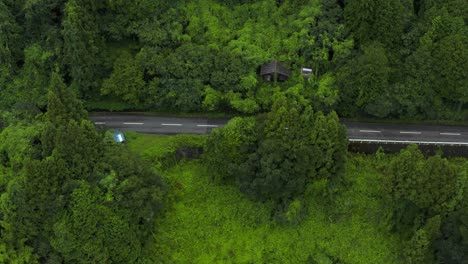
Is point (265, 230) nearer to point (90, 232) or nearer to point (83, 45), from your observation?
point (90, 232)

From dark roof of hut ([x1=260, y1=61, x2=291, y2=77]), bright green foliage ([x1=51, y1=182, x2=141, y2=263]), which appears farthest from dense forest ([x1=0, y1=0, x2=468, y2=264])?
dark roof of hut ([x1=260, y1=61, x2=291, y2=77])

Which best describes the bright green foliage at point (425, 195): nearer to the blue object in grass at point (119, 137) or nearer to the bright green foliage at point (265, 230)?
the bright green foliage at point (265, 230)

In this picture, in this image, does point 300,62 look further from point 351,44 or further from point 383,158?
point 383,158

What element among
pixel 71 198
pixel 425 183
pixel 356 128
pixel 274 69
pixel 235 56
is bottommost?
pixel 71 198

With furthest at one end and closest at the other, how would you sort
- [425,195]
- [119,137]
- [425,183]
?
[119,137] < [425,183] < [425,195]

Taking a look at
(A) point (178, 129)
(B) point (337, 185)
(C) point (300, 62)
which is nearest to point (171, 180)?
(A) point (178, 129)

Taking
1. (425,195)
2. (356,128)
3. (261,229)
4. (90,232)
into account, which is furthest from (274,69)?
(90,232)
